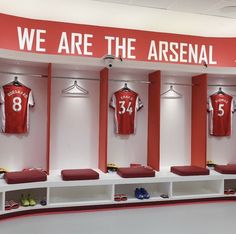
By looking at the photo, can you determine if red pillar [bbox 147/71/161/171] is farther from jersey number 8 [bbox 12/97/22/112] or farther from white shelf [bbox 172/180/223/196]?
jersey number 8 [bbox 12/97/22/112]

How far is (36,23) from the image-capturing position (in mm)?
4016

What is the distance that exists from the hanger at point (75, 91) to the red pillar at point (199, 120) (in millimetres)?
1614

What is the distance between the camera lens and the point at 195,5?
4008 millimetres

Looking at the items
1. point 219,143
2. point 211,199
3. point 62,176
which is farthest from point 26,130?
point 219,143

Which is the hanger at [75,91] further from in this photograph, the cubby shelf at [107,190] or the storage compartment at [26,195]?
the storage compartment at [26,195]

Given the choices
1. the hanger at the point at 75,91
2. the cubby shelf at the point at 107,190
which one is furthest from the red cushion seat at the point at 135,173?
the hanger at the point at 75,91

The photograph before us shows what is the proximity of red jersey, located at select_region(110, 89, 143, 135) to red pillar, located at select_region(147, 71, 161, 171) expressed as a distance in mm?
203

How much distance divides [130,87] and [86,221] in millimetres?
1937

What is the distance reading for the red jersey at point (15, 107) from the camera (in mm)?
3586

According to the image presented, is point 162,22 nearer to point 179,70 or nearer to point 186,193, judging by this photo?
point 179,70

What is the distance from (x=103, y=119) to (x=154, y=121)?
2.37ft

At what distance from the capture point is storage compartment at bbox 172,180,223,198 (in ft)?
12.5

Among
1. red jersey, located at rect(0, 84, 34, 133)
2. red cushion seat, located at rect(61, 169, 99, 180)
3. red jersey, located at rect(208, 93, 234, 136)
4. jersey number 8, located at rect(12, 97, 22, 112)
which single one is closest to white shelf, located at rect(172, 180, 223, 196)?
red jersey, located at rect(208, 93, 234, 136)

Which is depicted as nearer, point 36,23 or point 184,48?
point 36,23
